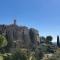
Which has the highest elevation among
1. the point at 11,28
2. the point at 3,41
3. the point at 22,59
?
the point at 11,28

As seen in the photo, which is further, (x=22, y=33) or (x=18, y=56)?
(x=22, y=33)

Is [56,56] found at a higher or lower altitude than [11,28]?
lower

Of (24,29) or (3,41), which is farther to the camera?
(24,29)

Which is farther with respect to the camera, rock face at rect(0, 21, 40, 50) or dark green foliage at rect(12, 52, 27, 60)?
rock face at rect(0, 21, 40, 50)

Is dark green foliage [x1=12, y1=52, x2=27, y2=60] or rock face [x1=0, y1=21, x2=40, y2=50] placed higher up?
rock face [x1=0, y1=21, x2=40, y2=50]

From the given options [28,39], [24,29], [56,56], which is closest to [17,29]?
[24,29]

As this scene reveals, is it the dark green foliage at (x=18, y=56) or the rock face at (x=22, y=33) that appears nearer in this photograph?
the dark green foliage at (x=18, y=56)

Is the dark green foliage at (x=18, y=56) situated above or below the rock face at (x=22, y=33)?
below

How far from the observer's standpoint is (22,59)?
664 inches

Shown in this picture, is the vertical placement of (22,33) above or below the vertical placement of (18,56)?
above

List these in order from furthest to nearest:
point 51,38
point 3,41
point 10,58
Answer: point 51,38 < point 10,58 < point 3,41

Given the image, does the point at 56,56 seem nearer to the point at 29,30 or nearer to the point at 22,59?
the point at 22,59

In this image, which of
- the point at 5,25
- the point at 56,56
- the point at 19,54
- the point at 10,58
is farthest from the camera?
the point at 5,25

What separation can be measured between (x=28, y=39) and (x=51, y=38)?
19.9 ft
